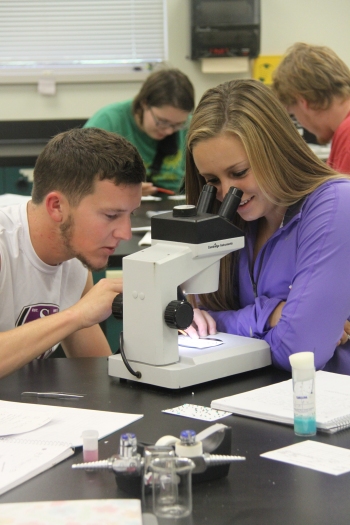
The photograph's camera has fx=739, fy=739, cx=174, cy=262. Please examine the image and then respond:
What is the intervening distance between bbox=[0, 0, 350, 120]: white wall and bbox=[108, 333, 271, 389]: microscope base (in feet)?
12.5

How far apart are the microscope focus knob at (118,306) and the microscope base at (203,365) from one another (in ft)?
0.29

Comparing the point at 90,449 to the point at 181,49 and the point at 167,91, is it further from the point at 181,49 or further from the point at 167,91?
the point at 181,49

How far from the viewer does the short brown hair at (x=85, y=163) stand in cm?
183

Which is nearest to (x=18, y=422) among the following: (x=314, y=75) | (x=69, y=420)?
(x=69, y=420)

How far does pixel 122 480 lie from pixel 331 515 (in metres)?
0.28

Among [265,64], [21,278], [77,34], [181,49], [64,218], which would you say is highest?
Answer: [77,34]

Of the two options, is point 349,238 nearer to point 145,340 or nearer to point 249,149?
point 249,149

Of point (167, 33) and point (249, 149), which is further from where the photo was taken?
point (167, 33)

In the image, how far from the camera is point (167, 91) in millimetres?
3664

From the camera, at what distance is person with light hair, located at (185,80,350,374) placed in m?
1.57

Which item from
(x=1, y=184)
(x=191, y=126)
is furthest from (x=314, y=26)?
(x=191, y=126)

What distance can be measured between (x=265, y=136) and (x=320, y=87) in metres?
1.39

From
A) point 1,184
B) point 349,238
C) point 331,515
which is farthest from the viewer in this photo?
point 1,184

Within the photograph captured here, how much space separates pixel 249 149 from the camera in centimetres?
166
